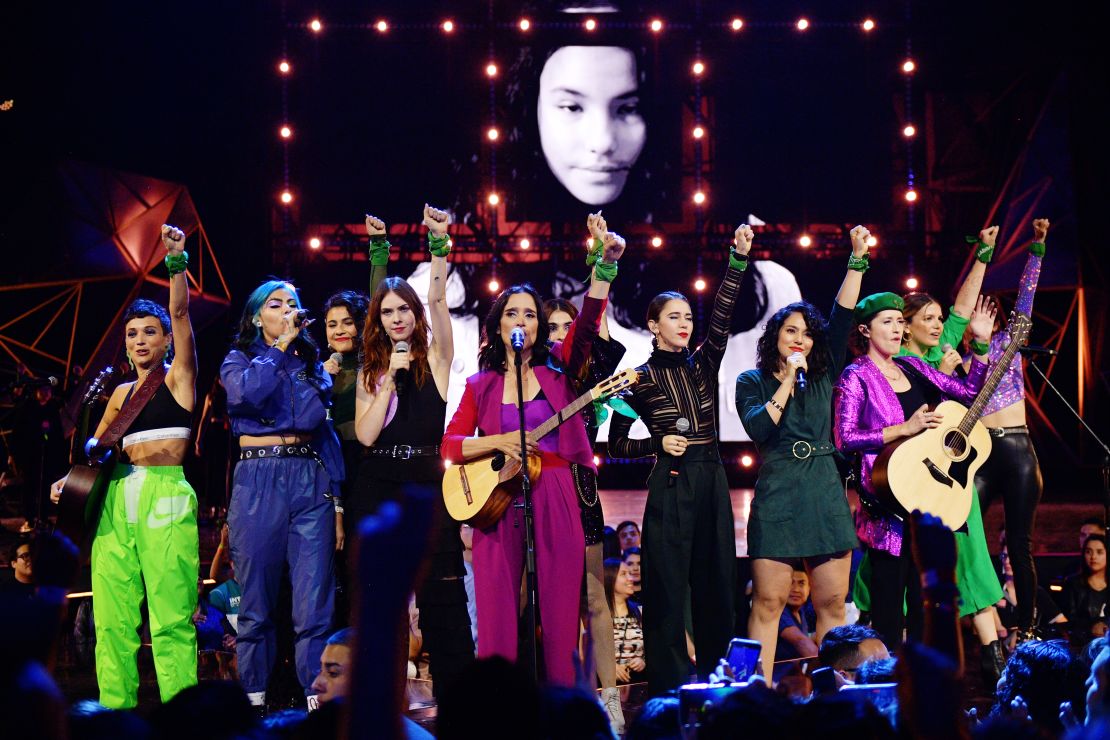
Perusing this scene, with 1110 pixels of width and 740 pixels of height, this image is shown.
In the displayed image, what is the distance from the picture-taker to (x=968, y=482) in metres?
5.37

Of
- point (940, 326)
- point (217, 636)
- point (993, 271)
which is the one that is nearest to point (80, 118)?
point (217, 636)

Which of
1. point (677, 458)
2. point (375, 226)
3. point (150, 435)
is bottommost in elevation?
point (677, 458)

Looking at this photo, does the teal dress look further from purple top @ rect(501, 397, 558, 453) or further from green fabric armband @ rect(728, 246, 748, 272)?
purple top @ rect(501, 397, 558, 453)

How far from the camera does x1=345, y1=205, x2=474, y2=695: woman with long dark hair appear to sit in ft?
16.0

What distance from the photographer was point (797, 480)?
522 cm

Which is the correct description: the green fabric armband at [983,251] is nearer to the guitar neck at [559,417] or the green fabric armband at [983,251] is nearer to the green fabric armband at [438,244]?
the guitar neck at [559,417]

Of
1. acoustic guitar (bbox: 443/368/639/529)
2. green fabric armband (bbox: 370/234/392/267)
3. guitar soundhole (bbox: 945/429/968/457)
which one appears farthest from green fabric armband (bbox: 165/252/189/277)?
guitar soundhole (bbox: 945/429/968/457)

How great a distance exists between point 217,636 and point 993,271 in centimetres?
842

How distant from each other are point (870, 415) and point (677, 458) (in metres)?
1.09

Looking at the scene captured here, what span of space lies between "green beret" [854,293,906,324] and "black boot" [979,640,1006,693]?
5.70ft

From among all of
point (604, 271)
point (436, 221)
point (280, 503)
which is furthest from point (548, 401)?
point (280, 503)

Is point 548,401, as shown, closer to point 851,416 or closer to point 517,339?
point 517,339

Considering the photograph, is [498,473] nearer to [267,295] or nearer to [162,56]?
[267,295]

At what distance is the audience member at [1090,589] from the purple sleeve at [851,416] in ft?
8.44
